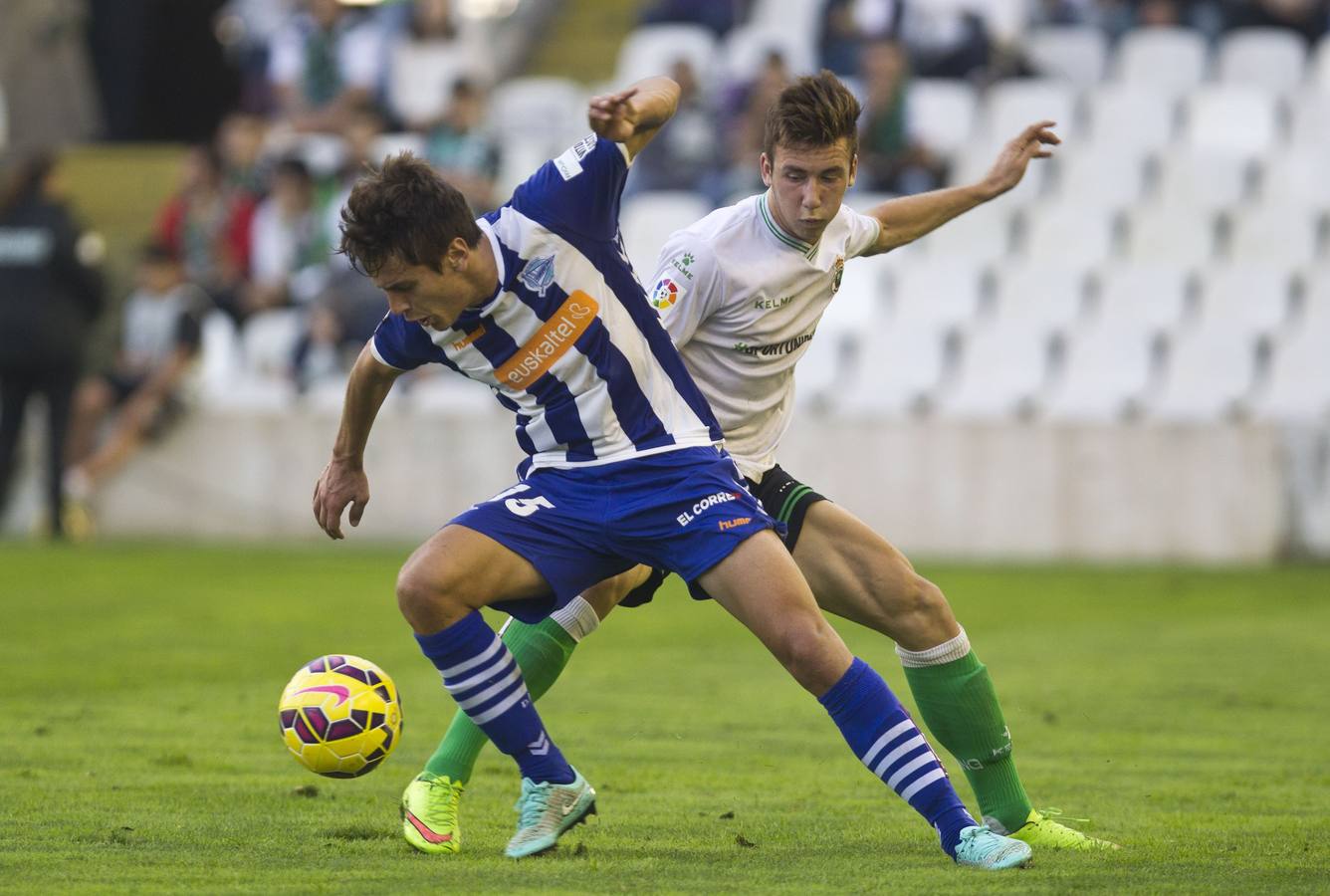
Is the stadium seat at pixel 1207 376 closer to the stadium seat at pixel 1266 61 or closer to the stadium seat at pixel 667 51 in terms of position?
the stadium seat at pixel 1266 61

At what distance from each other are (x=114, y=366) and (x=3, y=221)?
1760 mm

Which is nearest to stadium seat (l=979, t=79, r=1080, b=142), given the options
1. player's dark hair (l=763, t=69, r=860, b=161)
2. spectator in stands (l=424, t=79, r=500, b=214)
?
spectator in stands (l=424, t=79, r=500, b=214)

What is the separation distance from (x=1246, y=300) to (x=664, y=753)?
31.7 feet

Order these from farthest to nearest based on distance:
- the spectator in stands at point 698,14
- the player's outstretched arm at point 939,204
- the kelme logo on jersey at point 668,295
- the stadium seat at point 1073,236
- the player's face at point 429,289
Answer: the spectator in stands at point 698,14 < the stadium seat at point 1073,236 < the player's outstretched arm at point 939,204 < the kelme logo on jersey at point 668,295 < the player's face at point 429,289

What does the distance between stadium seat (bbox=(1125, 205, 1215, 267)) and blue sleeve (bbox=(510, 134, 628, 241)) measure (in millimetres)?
11412

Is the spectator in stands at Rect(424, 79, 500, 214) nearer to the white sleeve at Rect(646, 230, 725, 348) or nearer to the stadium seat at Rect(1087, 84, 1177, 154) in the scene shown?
→ the stadium seat at Rect(1087, 84, 1177, 154)

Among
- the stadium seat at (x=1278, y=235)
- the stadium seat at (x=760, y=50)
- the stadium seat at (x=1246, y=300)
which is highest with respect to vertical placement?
the stadium seat at (x=760, y=50)

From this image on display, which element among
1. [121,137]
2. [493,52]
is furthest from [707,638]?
[121,137]

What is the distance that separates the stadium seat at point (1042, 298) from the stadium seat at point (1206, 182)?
99cm

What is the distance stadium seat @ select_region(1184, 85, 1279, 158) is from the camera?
52.8ft

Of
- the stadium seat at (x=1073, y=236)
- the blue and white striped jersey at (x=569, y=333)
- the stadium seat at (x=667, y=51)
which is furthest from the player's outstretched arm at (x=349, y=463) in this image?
the stadium seat at (x=667, y=51)

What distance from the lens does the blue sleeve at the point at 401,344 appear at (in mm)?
5051

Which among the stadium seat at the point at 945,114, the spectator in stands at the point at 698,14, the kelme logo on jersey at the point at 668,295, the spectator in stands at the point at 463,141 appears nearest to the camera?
the kelme logo on jersey at the point at 668,295

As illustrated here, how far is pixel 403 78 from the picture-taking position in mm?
18641
